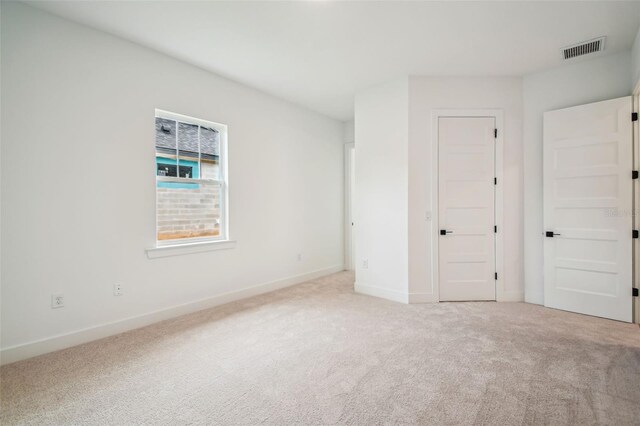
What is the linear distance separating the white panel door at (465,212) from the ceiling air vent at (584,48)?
1.09m

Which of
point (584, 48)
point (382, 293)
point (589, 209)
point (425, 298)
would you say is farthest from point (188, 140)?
point (589, 209)

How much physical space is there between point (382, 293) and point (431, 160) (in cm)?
187

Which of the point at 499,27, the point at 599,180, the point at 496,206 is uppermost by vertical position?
the point at 499,27

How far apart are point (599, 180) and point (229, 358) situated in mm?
4156

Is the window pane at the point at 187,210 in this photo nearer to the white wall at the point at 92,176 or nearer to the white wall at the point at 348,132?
the white wall at the point at 92,176

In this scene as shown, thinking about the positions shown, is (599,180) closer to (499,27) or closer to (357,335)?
(499,27)

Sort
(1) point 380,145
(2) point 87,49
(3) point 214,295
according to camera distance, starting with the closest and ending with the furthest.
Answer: (2) point 87,49
(3) point 214,295
(1) point 380,145

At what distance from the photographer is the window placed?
3381 millimetres

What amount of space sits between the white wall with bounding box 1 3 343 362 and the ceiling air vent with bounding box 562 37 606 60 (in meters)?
3.70

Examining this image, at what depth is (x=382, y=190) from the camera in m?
4.17

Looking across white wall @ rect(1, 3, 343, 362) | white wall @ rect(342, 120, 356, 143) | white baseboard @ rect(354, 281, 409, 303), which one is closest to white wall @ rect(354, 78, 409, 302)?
white baseboard @ rect(354, 281, 409, 303)

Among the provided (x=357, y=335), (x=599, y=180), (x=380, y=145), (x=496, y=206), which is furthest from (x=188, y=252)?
(x=599, y=180)

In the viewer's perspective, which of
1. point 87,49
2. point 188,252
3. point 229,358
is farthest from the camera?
point 188,252

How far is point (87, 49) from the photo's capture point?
9.12 feet
